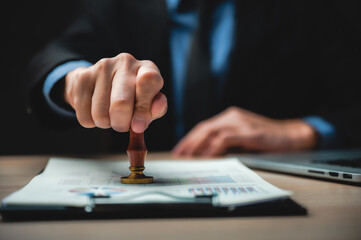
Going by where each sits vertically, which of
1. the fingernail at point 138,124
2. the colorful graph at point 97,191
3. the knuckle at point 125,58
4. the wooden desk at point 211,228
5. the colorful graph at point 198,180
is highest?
the knuckle at point 125,58

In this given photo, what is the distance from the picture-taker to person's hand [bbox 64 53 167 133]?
1.17ft

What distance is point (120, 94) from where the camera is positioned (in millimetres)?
355

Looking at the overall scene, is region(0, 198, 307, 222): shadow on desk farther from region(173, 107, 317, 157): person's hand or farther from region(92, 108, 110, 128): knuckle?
region(173, 107, 317, 157): person's hand

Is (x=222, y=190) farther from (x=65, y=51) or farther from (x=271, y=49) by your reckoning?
(x=271, y=49)

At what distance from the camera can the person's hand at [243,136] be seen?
0.75 meters

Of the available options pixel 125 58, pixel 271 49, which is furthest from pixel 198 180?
pixel 271 49

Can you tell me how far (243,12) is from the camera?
→ 1.00 m

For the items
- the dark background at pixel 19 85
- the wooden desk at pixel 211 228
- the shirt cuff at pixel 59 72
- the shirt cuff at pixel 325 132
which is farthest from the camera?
the dark background at pixel 19 85

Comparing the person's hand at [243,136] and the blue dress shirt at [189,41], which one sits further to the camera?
the blue dress shirt at [189,41]

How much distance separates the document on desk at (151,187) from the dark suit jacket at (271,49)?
384mm

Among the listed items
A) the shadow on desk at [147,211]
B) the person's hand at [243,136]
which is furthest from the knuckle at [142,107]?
the person's hand at [243,136]

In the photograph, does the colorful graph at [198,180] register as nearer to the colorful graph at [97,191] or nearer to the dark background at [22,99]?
the colorful graph at [97,191]

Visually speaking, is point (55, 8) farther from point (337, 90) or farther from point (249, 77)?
point (337, 90)

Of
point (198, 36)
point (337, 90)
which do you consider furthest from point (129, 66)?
point (337, 90)
